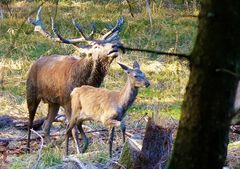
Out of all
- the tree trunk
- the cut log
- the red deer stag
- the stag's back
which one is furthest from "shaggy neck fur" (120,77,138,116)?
the tree trunk

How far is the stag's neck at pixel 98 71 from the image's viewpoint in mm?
9000

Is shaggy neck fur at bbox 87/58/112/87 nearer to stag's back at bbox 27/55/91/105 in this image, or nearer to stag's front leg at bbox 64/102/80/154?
stag's back at bbox 27/55/91/105

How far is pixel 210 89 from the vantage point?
283 cm

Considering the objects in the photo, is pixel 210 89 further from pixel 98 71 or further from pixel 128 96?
pixel 98 71

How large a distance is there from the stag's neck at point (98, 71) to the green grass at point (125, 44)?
92cm

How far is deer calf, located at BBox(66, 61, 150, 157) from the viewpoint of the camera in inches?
311

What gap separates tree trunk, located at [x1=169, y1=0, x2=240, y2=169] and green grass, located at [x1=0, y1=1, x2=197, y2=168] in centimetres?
494

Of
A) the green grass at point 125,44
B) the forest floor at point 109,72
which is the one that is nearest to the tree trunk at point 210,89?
the forest floor at point 109,72

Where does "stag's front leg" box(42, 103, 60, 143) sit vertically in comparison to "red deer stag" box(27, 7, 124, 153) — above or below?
below

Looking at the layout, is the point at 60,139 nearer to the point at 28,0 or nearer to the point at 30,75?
the point at 30,75

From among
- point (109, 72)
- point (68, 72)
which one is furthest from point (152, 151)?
point (109, 72)

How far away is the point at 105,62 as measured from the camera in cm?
897

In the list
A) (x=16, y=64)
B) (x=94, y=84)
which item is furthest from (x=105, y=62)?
(x=16, y=64)

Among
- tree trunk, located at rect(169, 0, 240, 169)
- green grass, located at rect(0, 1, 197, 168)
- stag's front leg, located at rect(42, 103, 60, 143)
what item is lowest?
stag's front leg, located at rect(42, 103, 60, 143)
